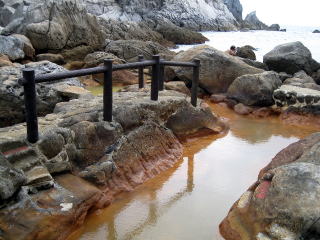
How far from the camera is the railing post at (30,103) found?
12.3ft

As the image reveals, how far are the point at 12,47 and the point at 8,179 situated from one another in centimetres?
979

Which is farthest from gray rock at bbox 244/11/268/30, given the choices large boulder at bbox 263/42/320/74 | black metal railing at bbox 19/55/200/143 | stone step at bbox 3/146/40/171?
stone step at bbox 3/146/40/171

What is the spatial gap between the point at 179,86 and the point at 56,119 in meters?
4.77

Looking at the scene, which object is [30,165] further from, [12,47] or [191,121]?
[12,47]

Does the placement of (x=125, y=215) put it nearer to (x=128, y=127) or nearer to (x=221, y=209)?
(x=221, y=209)

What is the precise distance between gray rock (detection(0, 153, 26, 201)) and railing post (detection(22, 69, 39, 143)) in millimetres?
538

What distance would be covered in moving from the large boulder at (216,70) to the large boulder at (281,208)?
20.9 ft

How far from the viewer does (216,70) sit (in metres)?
9.96

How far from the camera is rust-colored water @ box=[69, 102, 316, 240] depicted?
3.73 metres

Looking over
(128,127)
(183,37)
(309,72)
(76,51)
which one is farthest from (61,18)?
(183,37)

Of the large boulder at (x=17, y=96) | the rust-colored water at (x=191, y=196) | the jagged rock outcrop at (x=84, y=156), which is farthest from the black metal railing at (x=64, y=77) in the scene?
the large boulder at (x=17, y=96)

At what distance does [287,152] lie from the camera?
178 inches

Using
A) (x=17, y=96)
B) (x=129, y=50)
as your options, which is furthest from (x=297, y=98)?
(x=129, y=50)

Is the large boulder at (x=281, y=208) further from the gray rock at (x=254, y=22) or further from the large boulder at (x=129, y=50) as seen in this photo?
the gray rock at (x=254, y=22)
